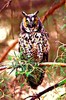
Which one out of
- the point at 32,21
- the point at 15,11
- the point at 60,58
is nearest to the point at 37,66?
the point at 60,58

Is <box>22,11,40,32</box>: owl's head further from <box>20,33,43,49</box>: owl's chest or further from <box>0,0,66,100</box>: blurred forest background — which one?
<box>0,0,66,100</box>: blurred forest background

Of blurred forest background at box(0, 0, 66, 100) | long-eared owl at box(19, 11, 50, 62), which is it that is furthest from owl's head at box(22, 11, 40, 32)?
blurred forest background at box(0, 0, 66, 100)

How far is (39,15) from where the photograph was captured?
103 inches

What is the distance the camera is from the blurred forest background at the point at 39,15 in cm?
246

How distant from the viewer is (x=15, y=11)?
8.68 ft

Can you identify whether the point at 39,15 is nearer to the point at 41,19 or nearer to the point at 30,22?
the point at 41,19

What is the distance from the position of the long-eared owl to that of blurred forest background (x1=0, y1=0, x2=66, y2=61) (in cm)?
16

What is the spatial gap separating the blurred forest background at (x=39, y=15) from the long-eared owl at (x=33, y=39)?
0.51 ft

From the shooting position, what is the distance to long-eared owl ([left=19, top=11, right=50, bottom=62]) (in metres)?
2.16

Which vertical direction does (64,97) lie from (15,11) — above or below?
below

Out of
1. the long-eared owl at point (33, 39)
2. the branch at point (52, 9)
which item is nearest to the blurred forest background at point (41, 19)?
the branch at point (52, 9)

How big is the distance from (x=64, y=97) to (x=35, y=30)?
65 cm

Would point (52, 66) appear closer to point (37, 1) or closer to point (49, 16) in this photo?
point (49, 16)

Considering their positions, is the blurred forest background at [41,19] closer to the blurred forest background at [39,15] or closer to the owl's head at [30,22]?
the blurred forest background at [39,15]
